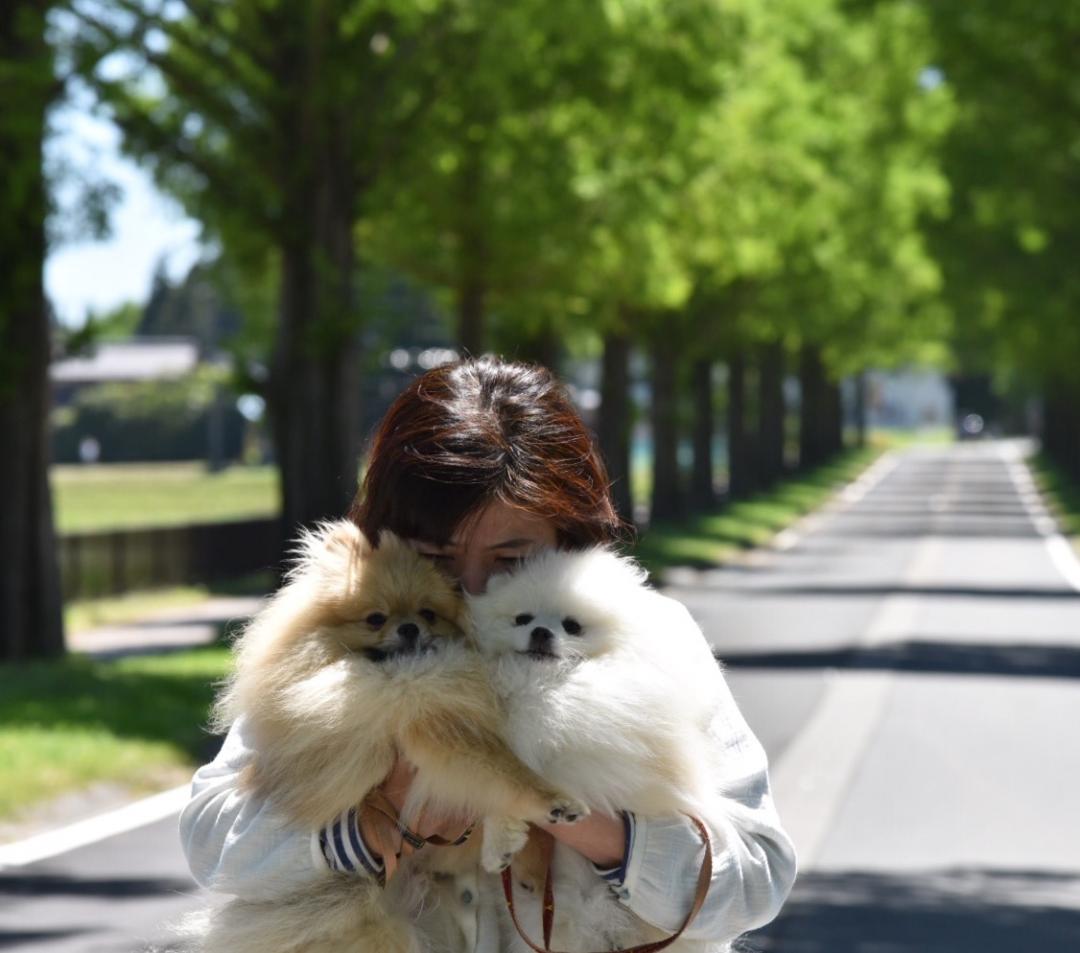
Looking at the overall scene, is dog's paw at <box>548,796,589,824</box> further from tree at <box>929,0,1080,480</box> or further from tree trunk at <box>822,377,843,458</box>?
tree trunk at <box>822,377,843,458</box>

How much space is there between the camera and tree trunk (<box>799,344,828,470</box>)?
275 ft

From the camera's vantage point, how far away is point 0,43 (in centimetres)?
Result: 1994

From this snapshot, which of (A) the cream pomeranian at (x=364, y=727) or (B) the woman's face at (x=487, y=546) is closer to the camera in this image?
(A) the cream pomeranian at (x=364, y=727)

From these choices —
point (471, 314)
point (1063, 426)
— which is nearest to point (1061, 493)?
point (1063, 426)

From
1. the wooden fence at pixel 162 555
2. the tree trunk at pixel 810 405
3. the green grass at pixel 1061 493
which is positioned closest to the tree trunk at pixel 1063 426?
the green grass at pixel 1061 493

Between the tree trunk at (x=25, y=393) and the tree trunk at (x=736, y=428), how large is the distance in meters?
40.0

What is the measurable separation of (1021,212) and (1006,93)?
7512 mm

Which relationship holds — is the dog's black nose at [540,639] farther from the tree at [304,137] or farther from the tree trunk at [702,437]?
the tree trunk at [702,437]

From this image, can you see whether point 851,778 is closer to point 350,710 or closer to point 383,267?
point 350,710

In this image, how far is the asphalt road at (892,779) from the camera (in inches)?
364

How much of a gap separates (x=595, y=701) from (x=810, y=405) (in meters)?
83.9

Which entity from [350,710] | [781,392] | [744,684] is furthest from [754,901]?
[781,392]

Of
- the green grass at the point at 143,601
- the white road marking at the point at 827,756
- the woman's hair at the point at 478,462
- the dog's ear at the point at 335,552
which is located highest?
the woman's hair at the point at 478,462

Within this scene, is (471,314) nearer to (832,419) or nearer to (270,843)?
(270,843)
